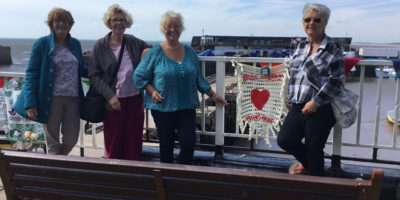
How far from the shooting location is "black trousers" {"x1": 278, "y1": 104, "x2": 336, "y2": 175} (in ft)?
8.36

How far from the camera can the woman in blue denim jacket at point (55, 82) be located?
2920 millimetres

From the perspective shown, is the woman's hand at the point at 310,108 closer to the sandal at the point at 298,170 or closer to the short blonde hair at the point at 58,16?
the sandal at the point at 298,170

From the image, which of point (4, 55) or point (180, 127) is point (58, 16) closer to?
point (180, 127)

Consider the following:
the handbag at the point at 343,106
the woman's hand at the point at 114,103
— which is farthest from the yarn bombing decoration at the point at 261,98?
the woman's hand at the point at 114,103

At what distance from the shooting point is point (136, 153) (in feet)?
10.8

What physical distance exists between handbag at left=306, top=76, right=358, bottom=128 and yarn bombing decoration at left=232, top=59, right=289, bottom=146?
0.83m

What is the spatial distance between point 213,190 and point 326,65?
136 cm

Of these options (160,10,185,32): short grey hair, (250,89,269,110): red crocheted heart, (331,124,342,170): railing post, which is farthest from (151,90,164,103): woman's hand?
(331,124,342,170): railing post

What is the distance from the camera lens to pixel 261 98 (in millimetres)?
3504

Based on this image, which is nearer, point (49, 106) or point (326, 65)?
point (326, 65)

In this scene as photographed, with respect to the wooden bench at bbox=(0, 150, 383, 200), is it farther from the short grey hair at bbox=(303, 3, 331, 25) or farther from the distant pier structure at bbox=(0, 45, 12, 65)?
the distant pier structure at bbox=(0, 45, 12, 65)

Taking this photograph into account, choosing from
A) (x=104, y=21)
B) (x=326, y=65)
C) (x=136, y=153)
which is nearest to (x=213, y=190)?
(x=326, y=65)

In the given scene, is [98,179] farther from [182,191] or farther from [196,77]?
[196,77]

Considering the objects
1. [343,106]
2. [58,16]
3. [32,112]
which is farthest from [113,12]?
[343,106]
